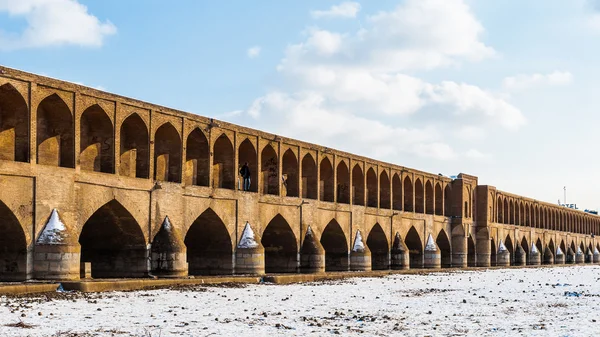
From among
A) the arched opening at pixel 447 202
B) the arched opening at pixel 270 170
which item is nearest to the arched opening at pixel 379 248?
the arched opening at pixel 270 170

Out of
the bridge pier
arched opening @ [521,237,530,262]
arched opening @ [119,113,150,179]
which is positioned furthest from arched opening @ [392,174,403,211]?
arched opening @ [521,237,530,262]

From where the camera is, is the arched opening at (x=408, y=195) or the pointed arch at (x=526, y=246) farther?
the pointed arch at (x=526, y=246)

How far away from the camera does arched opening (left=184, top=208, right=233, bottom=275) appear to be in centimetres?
2625

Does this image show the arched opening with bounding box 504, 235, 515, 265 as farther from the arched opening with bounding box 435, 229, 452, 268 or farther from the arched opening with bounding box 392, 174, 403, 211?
the arched opening with bounding box 392, 174, 403, 211

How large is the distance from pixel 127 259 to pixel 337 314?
11.7 metres

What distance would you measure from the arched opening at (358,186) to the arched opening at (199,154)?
38.1 feet

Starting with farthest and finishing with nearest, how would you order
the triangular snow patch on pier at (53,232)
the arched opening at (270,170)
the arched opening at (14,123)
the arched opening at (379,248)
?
the arched opening at (379,248), the arched opening at (270,170), the arched opening at (14,123), the triangular snow patch on pier at (53,232)

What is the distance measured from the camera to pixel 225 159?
27562mm

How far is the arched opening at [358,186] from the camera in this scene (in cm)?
3719

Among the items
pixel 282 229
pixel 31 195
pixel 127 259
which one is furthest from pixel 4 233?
pixel 282 229

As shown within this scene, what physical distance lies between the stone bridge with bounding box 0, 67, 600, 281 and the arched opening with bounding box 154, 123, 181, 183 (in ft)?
0.16

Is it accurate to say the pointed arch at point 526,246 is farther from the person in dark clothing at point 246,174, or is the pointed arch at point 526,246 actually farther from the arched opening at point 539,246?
the person in dark clothing at point 246,174

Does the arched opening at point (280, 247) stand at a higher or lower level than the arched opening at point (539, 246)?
higher

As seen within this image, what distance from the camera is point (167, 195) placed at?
2375 centimetres
